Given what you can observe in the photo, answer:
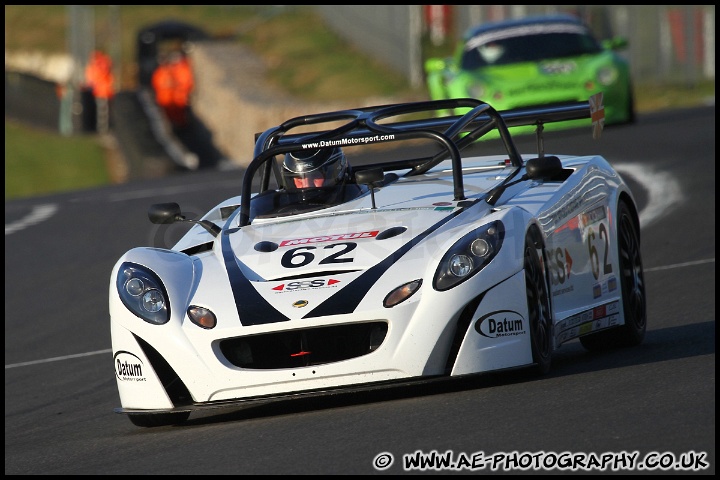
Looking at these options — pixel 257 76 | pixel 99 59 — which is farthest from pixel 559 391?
pixel 257 76

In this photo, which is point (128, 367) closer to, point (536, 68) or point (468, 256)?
point (468, 256)

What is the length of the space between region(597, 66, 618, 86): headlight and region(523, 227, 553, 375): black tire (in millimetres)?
11568

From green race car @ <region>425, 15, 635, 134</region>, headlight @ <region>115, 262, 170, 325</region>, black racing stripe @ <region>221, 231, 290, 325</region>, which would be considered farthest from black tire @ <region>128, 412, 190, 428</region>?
green race car @ <region>425, 15, 635, 134</region>

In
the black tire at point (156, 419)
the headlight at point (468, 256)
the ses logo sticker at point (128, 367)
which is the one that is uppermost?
the headlight at point (468, 256)

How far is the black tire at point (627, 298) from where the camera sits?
7695 mm

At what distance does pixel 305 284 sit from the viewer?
6.38 m

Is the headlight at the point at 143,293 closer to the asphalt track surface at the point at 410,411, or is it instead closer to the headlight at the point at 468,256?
the asphalt track surface at the point at 410,411

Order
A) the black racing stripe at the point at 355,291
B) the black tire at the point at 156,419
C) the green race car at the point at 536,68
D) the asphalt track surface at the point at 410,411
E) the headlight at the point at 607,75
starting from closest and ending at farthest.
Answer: the asphalt track surface at the point at 410,411
the black racing stripe at the point at 355,291
the black tire at the point at 156,419
the green race car at the point at 536,68
the headlight at the point at 607,75

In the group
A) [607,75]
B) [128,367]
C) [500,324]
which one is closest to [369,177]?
[500,324]

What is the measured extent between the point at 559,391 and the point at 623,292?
185 centimetres

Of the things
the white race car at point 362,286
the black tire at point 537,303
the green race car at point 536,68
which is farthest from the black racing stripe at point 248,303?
the green race car at point 536,68

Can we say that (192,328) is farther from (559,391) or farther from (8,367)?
(8,367)

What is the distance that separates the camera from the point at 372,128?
766 centimetres

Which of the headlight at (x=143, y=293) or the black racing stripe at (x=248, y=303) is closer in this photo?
the black racing stripe at (x=248, y=303)
